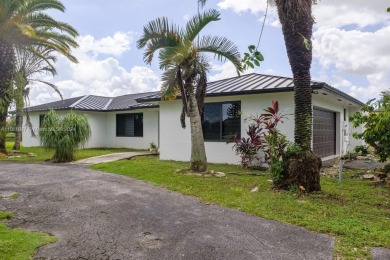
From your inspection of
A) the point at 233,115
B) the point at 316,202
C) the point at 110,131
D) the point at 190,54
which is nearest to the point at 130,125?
the point at 110,131

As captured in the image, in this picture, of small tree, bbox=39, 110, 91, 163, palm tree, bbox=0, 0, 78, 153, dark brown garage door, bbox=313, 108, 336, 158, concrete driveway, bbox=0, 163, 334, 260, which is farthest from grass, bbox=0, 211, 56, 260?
dark brown garage door, bbox=313, 108, 336, 158

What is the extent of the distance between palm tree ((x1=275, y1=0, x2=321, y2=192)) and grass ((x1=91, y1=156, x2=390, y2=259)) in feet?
1.45

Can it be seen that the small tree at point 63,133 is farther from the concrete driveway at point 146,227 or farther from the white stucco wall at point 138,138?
the white stucco wall at point 138,138

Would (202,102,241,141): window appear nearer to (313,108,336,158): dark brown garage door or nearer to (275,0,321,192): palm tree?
(313,108,336,158): dark brown garage door

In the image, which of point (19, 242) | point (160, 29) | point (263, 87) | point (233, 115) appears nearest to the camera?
point (19, 242)

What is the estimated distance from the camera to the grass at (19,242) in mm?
3564

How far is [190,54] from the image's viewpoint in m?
9.33

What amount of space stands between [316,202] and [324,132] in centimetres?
868

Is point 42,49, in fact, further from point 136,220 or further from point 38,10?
point 136,220

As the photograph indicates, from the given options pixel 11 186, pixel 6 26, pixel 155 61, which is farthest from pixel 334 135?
pixel 6 26

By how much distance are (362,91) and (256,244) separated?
18.3 metres

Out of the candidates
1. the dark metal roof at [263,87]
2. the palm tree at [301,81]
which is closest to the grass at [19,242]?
the palm tree at [301,81]

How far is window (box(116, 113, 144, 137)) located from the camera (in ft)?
64.7

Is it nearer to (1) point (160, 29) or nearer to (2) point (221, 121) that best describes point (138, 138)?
(2) point (221, 121)
